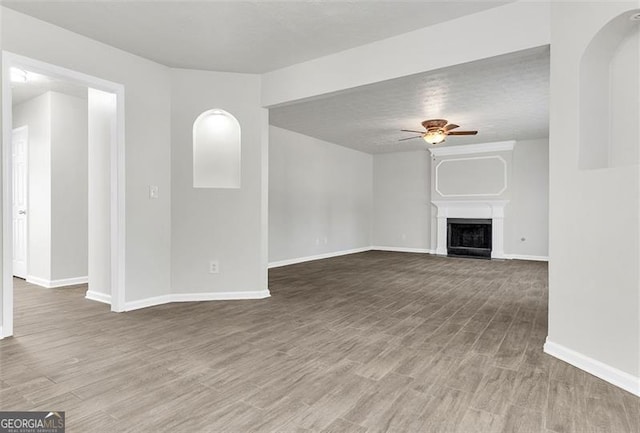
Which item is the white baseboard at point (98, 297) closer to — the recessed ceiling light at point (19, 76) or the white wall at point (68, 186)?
the white wall at point (68, 186)

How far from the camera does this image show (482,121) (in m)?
6.39

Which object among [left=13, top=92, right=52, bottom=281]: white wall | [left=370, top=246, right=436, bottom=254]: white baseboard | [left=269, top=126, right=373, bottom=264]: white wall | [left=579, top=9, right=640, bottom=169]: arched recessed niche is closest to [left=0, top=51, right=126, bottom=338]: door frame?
[left=13, top=92, right=52, bottom=281]: white wall

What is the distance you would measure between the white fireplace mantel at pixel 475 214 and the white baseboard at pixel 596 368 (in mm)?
6099

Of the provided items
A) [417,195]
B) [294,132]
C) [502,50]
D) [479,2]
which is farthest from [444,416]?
[417,195]

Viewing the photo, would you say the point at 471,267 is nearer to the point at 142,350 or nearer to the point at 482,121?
the point at 482,121

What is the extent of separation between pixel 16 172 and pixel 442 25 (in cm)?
637

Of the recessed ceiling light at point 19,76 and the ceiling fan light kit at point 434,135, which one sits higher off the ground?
the recessed ceiling light at point 19,76

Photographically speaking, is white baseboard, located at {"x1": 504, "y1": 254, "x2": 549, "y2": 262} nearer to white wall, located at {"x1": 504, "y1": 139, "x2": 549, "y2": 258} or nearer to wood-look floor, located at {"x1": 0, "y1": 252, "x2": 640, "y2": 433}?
white wall, located at {"x1": 504, "y1": 139, "x2": 549, "y2": 258}

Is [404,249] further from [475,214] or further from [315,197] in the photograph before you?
[315,197]

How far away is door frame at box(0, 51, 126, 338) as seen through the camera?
295 cm

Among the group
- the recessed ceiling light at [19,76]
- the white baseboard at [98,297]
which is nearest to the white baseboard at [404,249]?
the white baseboard at [98,297]

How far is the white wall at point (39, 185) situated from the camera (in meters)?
5.11

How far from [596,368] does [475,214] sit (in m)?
6.71

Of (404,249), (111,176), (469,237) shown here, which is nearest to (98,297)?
(111,176)
